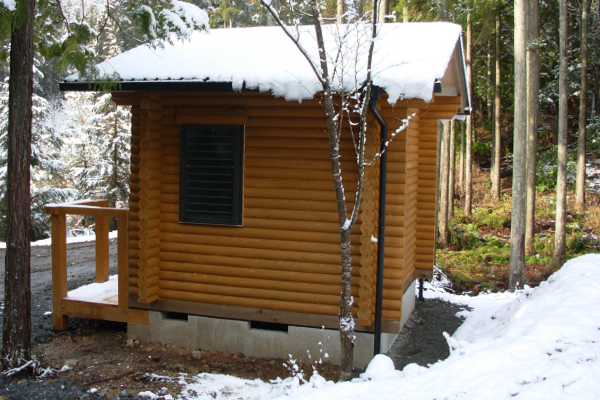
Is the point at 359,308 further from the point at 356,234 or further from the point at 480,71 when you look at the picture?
the point at 480,71

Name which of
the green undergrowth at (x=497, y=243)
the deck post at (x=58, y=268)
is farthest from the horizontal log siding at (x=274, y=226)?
the green undergrowth at (x=497, y=243)

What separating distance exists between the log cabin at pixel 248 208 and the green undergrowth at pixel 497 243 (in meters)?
7.61

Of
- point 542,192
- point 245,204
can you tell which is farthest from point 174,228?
point 542,192

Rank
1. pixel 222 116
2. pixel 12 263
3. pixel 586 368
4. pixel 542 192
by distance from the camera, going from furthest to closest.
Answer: pixel 542 192 < pixel 222 116 < pixel 12 263 < pixel 586 368

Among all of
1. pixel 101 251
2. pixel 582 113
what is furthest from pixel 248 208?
pixel 582 113

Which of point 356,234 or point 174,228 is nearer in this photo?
point 356,234

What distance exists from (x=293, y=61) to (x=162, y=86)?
1.59 meters

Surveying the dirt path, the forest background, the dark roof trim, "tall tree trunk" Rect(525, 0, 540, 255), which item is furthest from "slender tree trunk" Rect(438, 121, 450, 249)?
the dark roof trim

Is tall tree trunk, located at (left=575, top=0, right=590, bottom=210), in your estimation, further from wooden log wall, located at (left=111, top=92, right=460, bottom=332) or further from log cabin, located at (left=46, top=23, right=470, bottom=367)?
wooden log wall, located at (left=111, top=92, right=460, bottom=332)

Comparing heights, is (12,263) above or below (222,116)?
below

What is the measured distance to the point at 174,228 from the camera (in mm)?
6793

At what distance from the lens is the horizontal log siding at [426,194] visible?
873cm

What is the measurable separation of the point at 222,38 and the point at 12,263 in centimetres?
429

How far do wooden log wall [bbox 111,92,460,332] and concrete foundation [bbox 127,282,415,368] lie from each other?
1.02 feet
